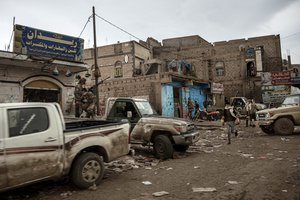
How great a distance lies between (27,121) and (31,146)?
18.2 inches

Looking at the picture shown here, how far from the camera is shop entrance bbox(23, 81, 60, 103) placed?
11.1m

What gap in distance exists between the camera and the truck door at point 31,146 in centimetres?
443

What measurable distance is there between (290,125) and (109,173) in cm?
957

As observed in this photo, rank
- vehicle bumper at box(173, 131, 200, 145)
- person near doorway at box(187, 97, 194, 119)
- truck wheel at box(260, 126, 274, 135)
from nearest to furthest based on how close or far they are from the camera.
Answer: vehicle bumper at box(173, 131, 200, 145)
truck wheel at box(260, 126, 274, 135)
person near doorway at box(187, 97, 194, 119)

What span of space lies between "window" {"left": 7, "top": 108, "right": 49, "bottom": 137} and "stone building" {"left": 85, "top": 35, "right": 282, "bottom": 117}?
16.6 metres

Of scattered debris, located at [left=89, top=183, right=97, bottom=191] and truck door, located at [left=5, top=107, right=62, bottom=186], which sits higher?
truck door, located at [left=5, top=107, right=62, bottom=186]

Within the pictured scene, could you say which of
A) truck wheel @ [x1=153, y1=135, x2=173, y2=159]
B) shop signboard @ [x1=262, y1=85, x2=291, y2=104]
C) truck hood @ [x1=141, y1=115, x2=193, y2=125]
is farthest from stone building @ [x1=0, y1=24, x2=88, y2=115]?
shop signboard @ [x1=262, y1=85, x2=291, y2=104]

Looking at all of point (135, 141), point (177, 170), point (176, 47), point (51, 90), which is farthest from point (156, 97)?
point (176, 47)

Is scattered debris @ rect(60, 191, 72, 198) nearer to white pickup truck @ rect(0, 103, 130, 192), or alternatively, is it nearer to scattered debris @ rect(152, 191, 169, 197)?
white pickup truck @ rect(0, 103, 130, 192)

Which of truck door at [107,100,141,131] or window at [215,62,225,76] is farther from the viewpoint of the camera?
window at [215,62,225,76]

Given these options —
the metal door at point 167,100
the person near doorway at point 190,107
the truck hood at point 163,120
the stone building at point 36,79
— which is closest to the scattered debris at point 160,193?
the truck hood at point 163,120

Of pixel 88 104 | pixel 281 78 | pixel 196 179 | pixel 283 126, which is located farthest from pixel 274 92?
pixel 196 179

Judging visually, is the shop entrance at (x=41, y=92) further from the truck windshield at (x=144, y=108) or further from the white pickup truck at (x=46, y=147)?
the white pickup truck at (x=46, y=147)

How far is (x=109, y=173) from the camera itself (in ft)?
22.7
